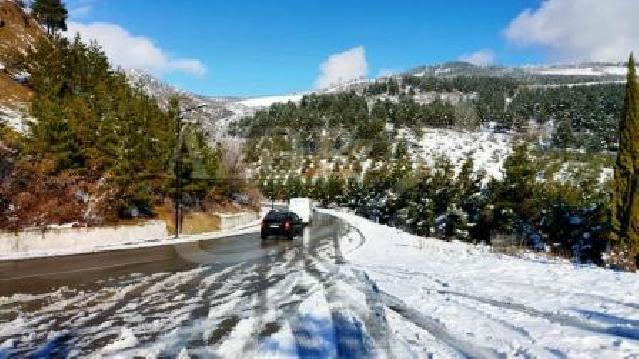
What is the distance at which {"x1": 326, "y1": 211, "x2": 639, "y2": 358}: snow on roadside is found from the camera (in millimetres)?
9023

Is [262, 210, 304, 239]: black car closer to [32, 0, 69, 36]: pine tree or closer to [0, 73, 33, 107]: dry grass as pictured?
[0, 73, 33, 107]: dry grass

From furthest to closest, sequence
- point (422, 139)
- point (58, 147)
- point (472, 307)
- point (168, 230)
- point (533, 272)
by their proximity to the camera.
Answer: point (422, 139) → point (168, 230) → point (58, 147) → point (533, 272) → point (472, 307)

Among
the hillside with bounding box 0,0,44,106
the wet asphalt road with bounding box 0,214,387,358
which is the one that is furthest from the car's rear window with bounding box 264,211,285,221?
the hillside with bounding box 0,0,44,106

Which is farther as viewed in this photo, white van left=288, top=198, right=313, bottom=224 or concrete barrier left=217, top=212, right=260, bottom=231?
white van left=288, top=198, right=313, bottom=224

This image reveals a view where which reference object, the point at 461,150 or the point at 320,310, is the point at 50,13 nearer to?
the point at 320,310

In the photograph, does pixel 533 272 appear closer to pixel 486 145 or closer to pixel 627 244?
pixel 627 244

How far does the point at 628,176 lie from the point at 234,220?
31.9 meters

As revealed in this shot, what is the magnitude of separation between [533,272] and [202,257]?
41.9ft

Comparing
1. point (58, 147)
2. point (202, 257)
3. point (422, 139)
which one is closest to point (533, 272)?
point (202, 257)

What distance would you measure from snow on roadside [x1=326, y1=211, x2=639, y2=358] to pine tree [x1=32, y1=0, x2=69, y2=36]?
87.3m

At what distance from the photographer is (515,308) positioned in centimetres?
1181

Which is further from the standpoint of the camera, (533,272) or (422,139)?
(422,139)

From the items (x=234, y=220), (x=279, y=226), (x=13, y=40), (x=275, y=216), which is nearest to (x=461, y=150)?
(x=13, y=40)

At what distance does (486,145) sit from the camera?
7613 inches
